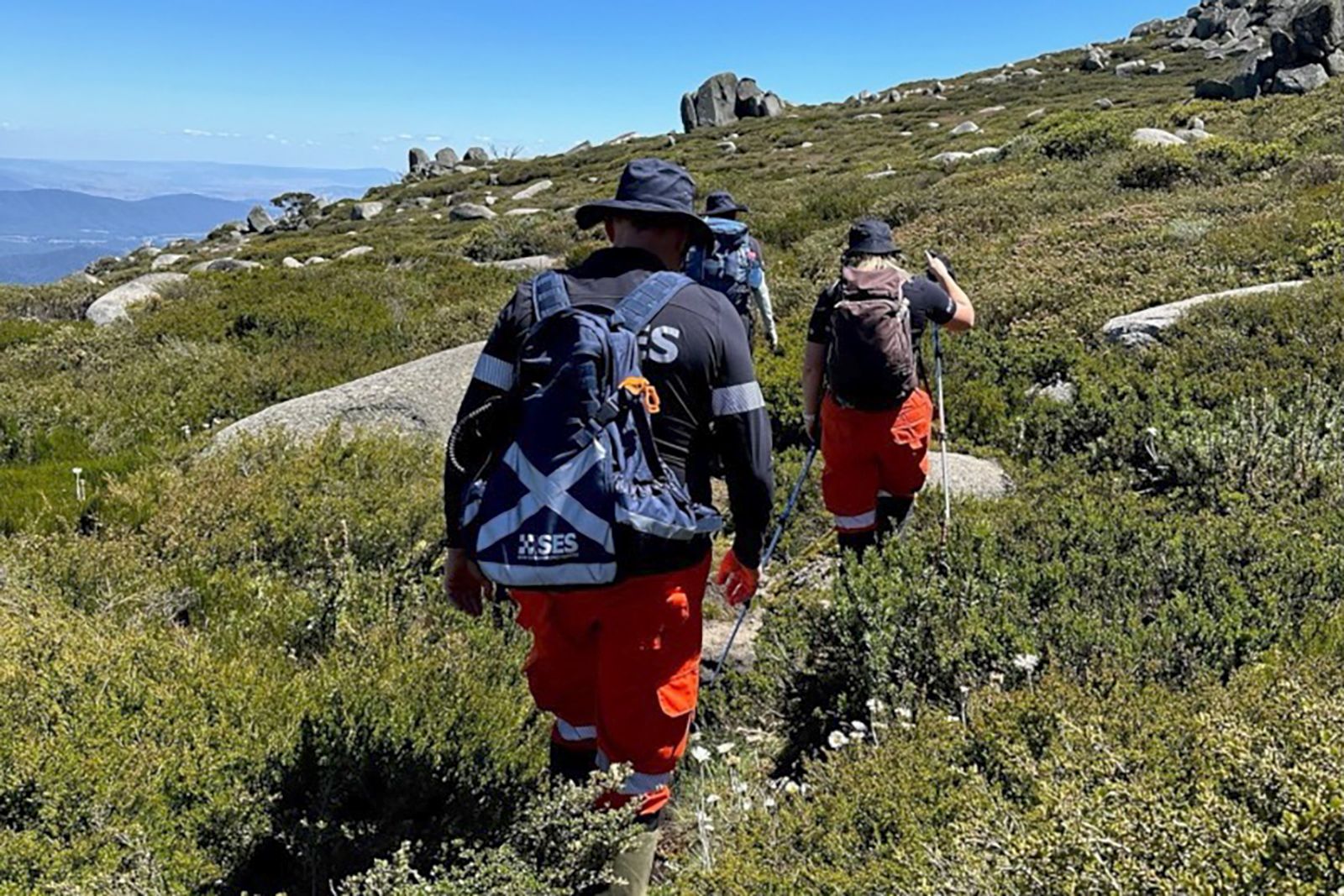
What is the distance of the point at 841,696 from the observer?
11.8 feet

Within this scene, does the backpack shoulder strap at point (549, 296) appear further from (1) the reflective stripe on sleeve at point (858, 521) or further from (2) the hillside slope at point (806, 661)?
(1) the reflective stripe on sleeve at point (858, 521)

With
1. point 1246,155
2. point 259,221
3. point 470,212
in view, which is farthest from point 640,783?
point 259,221

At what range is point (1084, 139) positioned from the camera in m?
20.4

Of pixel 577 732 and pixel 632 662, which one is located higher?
pixel 632 662

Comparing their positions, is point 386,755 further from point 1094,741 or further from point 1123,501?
point 1123,501

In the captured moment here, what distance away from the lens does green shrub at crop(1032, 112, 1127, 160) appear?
65.4ft

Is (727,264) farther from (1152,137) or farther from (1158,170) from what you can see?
(1152,137)

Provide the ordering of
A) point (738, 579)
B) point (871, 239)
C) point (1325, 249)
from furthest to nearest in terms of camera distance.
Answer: point (1325, 249) < point (871, 239) < point (738, 579)

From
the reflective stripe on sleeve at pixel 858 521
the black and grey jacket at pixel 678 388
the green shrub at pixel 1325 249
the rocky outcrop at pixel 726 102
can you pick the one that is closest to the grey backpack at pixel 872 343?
the reflective stripe on sleeve at pixel 858 521

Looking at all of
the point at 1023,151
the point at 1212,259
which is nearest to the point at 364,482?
the point at 1212,259

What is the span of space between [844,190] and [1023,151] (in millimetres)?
4985

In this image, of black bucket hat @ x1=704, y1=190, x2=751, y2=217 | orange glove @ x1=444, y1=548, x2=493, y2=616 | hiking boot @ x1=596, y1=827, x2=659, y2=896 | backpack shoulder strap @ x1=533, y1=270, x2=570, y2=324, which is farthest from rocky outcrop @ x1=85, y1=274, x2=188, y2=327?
hiking boot @ x1=596, y1=827, x2=659, y2=896

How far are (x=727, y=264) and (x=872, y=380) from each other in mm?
3563

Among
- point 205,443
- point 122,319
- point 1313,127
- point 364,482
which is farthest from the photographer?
point 1313,127
